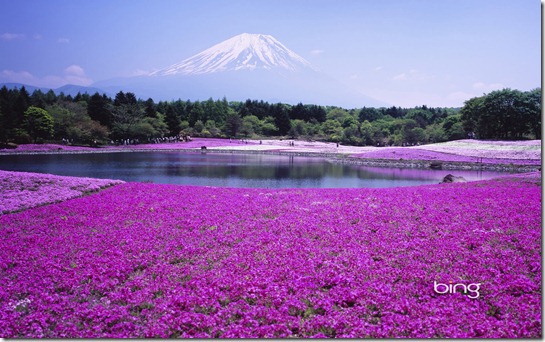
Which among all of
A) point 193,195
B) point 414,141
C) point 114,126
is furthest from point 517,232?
point 414,141

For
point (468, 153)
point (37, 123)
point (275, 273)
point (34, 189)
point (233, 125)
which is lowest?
point (275, 273)

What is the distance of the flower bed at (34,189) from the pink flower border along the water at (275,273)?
1.13 metres

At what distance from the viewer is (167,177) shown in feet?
87.3

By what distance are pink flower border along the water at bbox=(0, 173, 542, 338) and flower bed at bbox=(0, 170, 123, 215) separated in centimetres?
113

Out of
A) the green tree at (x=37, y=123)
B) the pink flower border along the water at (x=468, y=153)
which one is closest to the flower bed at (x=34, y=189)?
the green tree at (x=37, y=123)

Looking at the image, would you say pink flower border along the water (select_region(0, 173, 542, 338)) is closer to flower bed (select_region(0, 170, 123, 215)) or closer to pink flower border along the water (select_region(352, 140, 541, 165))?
flower bed (select_region(0, 170, 123, 215))

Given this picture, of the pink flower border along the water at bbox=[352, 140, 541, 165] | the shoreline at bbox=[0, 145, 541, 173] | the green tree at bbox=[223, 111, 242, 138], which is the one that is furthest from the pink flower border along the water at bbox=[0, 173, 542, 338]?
the green tree at bbox=[223, 111, 242, 138]

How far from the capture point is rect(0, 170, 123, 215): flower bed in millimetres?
11648

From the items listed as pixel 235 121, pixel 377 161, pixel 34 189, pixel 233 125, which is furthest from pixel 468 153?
pixel 233 125

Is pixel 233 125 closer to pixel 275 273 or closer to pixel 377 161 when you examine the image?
pixel 377 161

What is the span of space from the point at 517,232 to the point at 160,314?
7598mm

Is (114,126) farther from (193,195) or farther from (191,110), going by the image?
(193,195)

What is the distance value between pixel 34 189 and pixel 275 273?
10.8 meters

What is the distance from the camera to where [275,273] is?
6520mm
